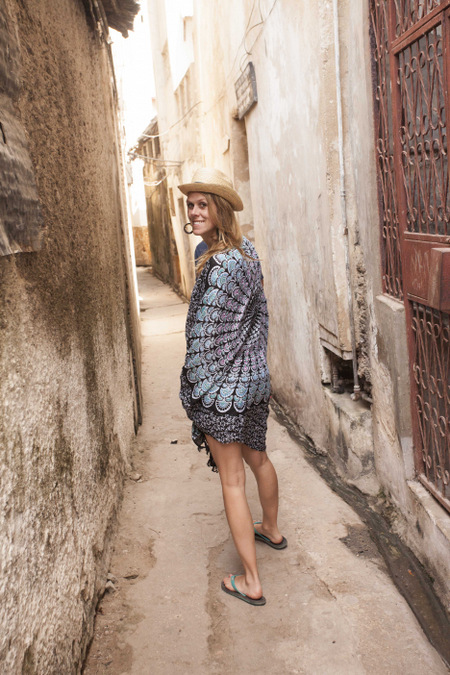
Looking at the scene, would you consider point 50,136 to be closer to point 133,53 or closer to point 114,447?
point 114,447

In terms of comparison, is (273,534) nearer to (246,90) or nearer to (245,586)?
(245,586)

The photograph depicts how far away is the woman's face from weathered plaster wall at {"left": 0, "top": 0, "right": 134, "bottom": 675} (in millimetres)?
510

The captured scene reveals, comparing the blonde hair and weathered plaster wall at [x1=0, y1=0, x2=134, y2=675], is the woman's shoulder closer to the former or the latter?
the blonde hair

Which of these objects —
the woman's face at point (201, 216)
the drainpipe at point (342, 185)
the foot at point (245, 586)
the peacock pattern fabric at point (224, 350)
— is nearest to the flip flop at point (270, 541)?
the foot at point (245, 586)

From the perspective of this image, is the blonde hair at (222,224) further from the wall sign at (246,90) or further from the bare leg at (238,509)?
the wall sign at (246,90)

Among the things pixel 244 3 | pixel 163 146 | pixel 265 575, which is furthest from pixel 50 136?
pixel 163 146

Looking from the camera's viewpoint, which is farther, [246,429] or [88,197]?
[88,197]

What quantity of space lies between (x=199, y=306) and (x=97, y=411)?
79 centimetres

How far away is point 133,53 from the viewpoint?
2791 centimetres

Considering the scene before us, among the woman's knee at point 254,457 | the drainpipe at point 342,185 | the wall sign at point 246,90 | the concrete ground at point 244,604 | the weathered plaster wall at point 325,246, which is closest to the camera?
the concrete ground at point 244,604

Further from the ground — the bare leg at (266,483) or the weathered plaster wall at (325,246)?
the weathered plaster wall at (325,246)

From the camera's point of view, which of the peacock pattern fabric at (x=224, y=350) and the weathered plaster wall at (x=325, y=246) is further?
the weathered plaster wall at (x=325, y=246)

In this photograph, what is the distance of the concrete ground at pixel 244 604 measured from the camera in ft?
7.86

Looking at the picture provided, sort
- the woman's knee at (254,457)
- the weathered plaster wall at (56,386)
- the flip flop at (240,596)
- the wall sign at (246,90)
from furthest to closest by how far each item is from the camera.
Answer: the wall sign at (246,90) → the woman's knee at (254,457) → the flip flop at (240,596) → the weathered plaster wall at (56,386)
